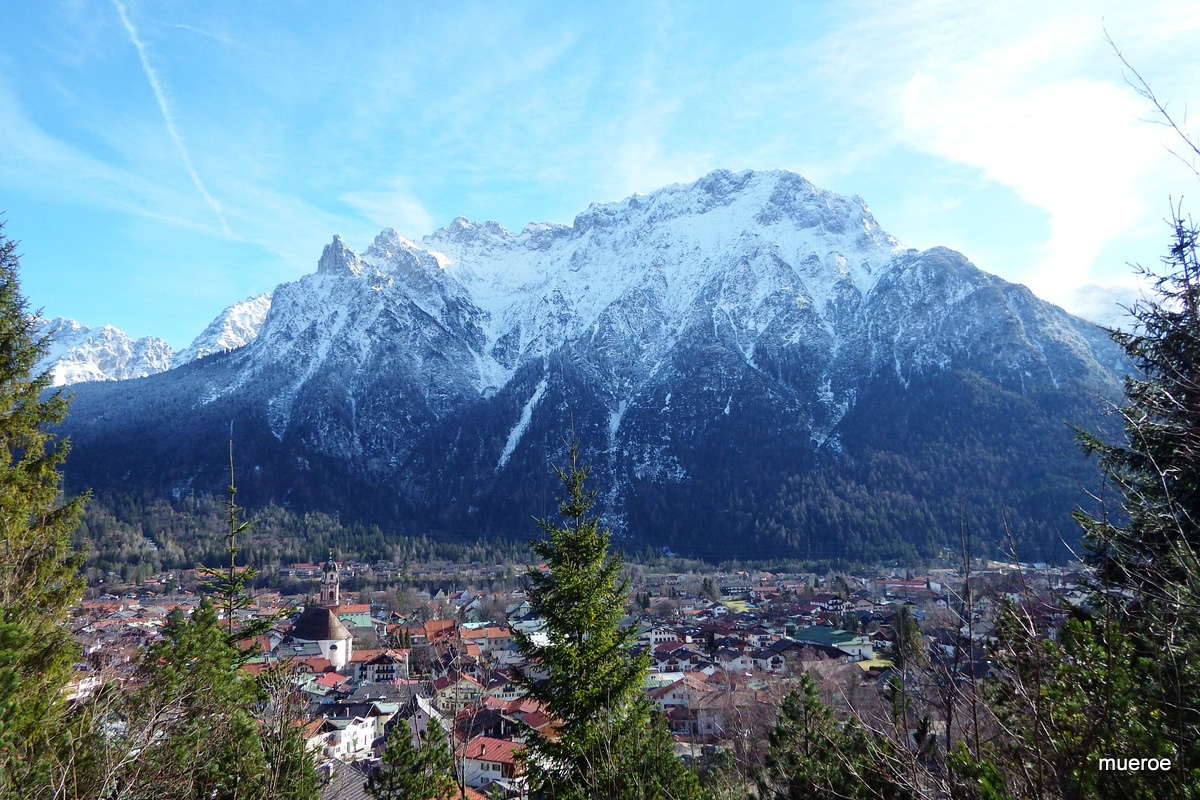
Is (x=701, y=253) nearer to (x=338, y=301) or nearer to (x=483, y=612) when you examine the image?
(x=338, y=301)

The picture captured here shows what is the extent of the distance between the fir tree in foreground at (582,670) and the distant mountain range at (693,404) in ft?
355

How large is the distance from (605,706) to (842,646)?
4521cm

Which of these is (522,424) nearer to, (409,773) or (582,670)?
(409,773)

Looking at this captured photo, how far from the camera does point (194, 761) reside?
24.6ft

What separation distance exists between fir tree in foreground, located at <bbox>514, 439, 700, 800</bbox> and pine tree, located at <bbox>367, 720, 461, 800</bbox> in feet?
5.83

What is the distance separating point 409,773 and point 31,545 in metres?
6.63

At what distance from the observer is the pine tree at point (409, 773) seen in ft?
35.5

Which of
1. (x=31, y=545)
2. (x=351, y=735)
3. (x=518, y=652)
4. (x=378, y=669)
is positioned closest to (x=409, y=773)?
(x=518, y=652)

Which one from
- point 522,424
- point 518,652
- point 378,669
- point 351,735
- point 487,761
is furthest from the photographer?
point 522,424

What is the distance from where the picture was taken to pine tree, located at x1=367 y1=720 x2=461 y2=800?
10.8 metres

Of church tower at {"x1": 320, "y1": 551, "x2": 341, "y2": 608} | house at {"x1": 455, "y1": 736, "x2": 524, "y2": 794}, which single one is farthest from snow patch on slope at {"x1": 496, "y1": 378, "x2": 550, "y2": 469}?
house at {"x1": 455, "y1": 736, "x2": 524, "y2": 794}

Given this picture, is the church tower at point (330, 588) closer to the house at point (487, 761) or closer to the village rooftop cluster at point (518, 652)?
the village rooftop cluster at point (518, 652)

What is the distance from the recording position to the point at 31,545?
8.20 meters

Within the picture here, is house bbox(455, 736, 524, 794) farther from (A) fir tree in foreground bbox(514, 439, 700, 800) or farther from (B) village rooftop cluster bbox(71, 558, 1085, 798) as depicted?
(A) fir tree in foreground bbox(514, 439, 700, 800)
